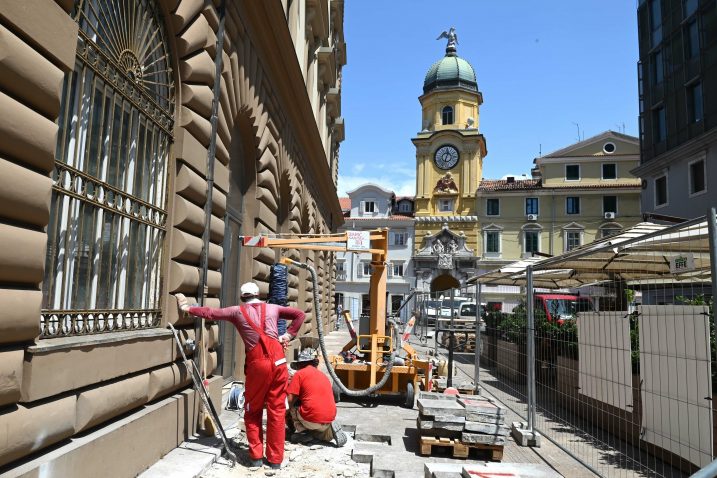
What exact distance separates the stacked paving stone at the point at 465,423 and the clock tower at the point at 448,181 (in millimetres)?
39714

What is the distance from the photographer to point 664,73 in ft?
86.2

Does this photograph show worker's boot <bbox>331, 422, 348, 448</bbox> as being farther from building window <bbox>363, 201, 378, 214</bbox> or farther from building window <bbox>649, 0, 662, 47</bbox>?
building window <bbox>363, 201, 378, 214</bbox>

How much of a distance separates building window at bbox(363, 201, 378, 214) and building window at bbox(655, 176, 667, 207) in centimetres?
2614

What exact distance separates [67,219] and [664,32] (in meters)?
28.2

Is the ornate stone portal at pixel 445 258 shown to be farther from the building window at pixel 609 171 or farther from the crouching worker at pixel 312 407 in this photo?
the crouching worker at pixel 312 407

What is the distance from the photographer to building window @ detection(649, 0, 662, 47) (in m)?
26.7

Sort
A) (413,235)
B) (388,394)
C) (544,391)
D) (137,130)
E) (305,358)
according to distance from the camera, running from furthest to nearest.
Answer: (413,235)
(388,394)
(544,391)
(305,358)
(137,130)

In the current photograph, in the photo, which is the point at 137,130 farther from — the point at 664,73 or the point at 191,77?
the point at 664,73

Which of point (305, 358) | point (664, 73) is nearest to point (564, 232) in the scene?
point (664, 73)

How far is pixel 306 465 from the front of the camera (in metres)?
6.21

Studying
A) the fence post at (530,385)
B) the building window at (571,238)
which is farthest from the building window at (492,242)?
the fence post at (530,385)

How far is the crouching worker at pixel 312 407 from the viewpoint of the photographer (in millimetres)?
6926

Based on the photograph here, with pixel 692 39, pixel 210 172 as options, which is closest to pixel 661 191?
pixel 692 39

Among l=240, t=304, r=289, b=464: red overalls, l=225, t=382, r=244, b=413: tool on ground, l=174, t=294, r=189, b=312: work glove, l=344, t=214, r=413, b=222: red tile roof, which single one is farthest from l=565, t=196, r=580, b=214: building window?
l=174, t=294, r=189, b=312: work glove
